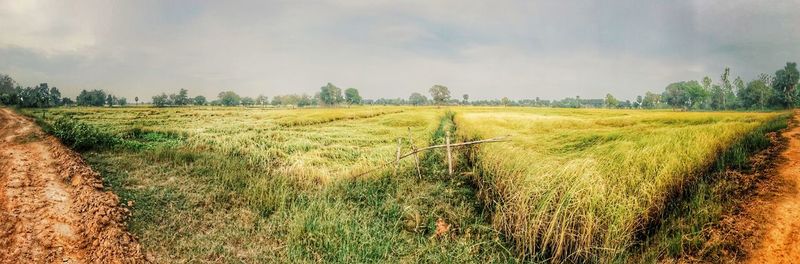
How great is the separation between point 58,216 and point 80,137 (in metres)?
10.6

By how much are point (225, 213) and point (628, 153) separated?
9.95 m

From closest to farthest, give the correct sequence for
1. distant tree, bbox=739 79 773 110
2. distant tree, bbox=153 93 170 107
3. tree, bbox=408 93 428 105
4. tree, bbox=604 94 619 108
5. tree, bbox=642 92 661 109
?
distant tree, bbox=739 79 773 110
distant tree, bbox=153 93 170 107
tree, bbox=642 92 661 109
tree, bbox=604 94 619 108
tree, bbox=408 93 428 105

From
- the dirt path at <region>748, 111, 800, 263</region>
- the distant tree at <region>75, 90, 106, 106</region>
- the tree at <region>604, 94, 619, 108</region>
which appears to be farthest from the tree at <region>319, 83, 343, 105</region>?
the dirt path at <region>748, 111, 800, 263</region>

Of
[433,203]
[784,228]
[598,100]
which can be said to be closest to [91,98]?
[433,203]

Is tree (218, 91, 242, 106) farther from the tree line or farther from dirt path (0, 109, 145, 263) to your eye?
→ dirt path (0, 109, 145, 263)

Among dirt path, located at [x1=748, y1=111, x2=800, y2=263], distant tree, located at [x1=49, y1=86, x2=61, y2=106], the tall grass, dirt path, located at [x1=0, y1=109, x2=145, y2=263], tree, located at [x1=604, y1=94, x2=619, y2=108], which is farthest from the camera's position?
tree, located at [x1=604, y1=94, x2=619, y2=108]

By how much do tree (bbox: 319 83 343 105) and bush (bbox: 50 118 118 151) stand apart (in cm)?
10588

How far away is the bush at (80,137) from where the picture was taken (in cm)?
1444

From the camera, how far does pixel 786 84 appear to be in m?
17.7

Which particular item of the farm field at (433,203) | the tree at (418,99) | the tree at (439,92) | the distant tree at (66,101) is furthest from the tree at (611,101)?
the distant tree at (66,101)

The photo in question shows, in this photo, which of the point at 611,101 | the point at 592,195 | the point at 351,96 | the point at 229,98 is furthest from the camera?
the point at 351,96

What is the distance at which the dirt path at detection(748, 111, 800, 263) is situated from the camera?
15.8 ft

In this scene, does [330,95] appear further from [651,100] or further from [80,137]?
[80,137]

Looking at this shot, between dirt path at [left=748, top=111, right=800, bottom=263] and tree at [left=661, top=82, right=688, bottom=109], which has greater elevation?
tree at [left=661, top=82, right=688, bottom=109]
